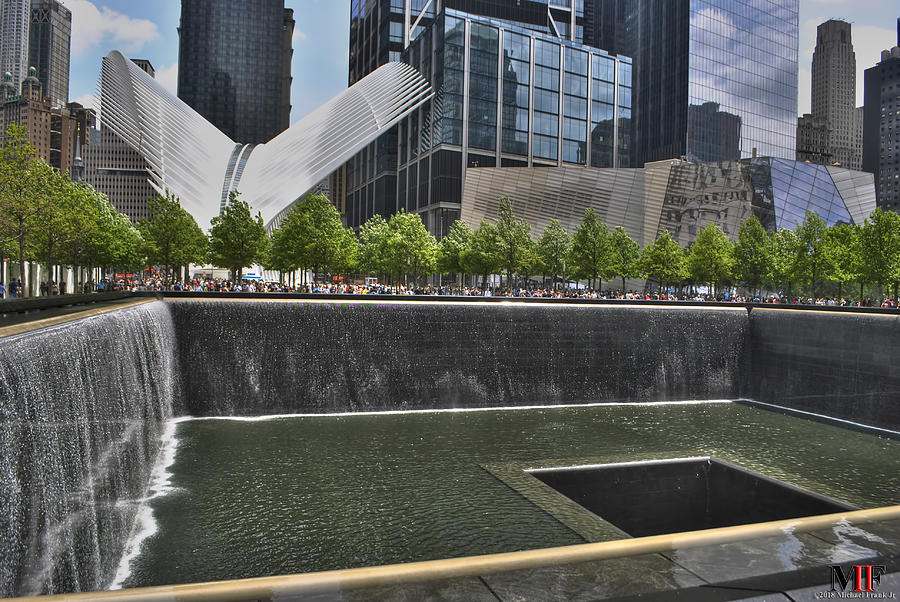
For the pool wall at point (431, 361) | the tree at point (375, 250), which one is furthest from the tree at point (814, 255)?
the tree at point (375, 250)

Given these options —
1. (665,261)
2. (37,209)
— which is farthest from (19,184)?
(665,261)

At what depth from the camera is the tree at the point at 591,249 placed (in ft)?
153

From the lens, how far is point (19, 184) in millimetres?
22547

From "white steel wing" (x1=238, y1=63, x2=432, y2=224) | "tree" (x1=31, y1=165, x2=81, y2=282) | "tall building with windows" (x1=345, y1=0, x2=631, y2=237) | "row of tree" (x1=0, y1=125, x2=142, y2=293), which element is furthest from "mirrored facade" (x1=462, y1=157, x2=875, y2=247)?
"tree" (x1=31, y1=165, x2=81, y2=282)

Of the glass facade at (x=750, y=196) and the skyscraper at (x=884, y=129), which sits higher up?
the skyscraper at (x=884, y=129)

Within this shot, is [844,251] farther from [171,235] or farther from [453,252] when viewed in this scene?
[171,235]

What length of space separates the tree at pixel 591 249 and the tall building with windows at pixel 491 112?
2935 cm

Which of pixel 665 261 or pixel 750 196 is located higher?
pixel 750 196

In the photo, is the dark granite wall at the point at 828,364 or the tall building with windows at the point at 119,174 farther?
the tall building with windows at the point at 119,174

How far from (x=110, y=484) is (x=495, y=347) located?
12.2 metres

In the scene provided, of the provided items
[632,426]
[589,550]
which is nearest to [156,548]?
[589,550]

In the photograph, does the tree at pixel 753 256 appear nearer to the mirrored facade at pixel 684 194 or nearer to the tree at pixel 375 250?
the mirrored facade at pixel 684 194

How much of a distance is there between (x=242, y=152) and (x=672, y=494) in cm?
7724

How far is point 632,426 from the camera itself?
1638 centimetres
